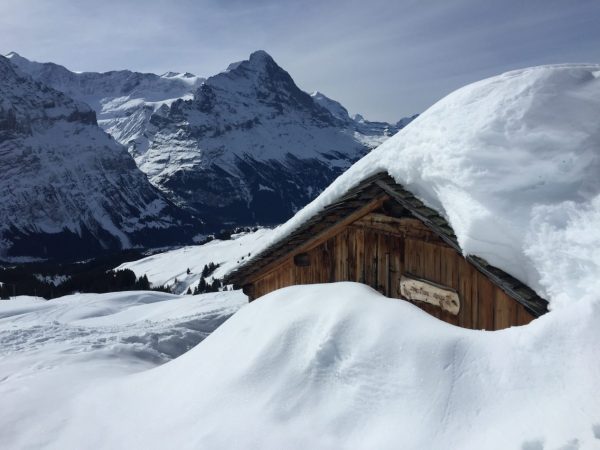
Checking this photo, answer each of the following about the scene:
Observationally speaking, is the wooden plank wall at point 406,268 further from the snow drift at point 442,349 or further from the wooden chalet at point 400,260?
the snow drift at point 442,349

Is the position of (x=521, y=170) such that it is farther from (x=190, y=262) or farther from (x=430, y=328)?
(x=190, y=262)

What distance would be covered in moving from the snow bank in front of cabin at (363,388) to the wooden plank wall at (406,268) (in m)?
1.57

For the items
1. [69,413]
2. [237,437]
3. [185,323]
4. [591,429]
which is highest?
[591,429]

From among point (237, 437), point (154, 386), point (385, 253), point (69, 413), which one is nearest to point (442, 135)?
point (385, 253)

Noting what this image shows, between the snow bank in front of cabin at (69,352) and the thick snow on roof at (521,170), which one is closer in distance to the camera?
the thick snow on roof at (521,170)

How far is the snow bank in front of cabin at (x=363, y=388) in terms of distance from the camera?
12.1ft

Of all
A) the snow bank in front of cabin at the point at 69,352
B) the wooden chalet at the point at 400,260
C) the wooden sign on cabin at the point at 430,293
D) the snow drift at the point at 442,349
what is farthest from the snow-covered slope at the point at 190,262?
the snow drift at the point at 442,349

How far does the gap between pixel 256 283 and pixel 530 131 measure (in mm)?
7654

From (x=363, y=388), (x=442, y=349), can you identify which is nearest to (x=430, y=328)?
(x=442, y=349)

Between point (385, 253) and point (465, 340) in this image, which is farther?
point (385, 253)

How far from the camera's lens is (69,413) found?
653 centimetres

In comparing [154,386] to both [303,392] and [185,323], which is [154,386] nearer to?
[303,392]

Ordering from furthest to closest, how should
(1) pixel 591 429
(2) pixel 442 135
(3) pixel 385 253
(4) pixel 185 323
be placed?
(4) pixel 185 323 < (3) pixel 385 253 < (2) pixel 442 135 < (1) pixel 591 429

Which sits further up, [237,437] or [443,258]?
[443,258]
